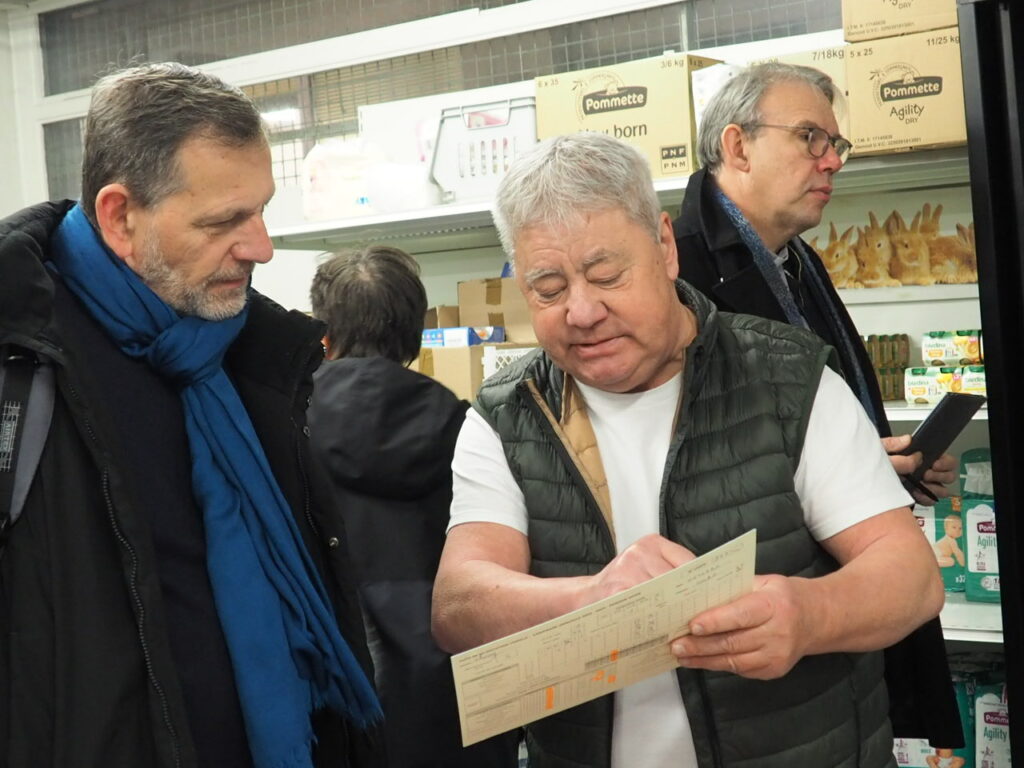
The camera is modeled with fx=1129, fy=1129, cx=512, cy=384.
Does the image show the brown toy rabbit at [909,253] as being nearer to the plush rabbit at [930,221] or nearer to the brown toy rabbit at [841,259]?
the plush rabbit at [930,221]

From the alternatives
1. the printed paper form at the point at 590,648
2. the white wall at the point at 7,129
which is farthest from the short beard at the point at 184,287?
the white wall at the point at 7,129

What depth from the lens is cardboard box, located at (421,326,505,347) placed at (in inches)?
134

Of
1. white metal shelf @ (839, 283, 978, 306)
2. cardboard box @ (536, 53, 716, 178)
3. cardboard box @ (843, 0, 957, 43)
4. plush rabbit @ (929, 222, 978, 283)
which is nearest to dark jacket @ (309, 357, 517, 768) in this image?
cardboard box @ (536, 53, 716, 178)

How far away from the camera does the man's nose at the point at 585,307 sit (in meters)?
1.42

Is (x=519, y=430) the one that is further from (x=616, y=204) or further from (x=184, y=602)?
(x=184, y=602)

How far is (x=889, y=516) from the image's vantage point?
4.52ft

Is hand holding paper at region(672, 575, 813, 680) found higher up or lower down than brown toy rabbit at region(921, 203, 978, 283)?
lower down

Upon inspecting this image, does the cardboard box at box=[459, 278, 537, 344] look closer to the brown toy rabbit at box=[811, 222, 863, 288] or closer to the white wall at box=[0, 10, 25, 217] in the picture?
the brown toy rabbit at box=[811, 222, 863, 288]

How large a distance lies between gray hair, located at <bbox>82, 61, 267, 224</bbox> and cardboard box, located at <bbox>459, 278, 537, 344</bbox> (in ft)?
6.36

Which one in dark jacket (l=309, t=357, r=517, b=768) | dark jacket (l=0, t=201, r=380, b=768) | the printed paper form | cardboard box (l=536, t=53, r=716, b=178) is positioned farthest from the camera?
cardboard box (l=536, t=53, r=716, b=178)

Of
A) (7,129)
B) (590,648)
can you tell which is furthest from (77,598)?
(7,129)

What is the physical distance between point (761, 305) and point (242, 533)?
1.02m

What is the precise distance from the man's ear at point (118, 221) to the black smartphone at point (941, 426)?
5.02 feet

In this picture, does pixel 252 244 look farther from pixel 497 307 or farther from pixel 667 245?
pixel 497 307
